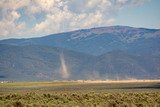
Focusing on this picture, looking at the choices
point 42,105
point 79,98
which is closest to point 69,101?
point 79,98

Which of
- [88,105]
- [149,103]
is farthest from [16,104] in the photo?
[149,103]

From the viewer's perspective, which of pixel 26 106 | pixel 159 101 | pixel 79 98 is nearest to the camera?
pixel 26 106

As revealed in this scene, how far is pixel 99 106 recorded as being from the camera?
2146 inches

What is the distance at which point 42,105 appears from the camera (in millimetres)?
55906

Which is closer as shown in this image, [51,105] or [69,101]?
[51,105]

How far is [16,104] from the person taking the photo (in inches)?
2186

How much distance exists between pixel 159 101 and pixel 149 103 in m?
3.13

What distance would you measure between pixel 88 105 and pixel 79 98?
35.6 feet

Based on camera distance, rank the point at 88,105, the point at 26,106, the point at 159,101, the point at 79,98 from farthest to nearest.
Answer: the point at 79,98
the point at 159,101
the point at 88,105
the point at 26,106

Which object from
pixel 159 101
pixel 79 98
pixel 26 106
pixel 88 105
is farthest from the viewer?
pixel 79 98

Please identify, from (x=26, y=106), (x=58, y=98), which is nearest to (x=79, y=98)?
(x=58, y=98)

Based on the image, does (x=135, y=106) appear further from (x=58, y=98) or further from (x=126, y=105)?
(x=58, y=98)

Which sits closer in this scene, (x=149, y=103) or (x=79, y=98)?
(x=149, y=103)

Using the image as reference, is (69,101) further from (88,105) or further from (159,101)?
(159,101)
